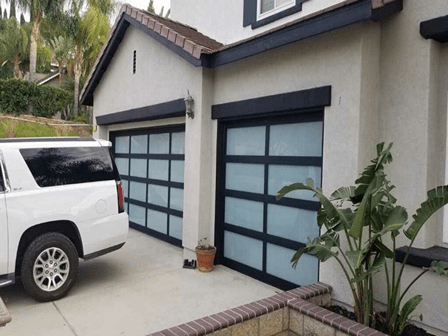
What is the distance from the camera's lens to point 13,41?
103 ft

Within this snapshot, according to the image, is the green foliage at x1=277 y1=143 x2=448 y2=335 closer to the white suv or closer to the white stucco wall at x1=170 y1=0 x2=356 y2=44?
the white suv

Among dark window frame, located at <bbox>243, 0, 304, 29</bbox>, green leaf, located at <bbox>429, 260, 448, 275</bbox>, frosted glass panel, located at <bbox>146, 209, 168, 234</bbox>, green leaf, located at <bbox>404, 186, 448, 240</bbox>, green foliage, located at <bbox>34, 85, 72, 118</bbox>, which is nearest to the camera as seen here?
green leaf, located at <bbox>404, 186, 448, 240</bbox>

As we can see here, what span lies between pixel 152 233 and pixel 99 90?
431 cm

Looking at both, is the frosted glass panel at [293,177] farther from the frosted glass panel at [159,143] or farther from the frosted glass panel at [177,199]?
the frosted glass panel at [159,143]

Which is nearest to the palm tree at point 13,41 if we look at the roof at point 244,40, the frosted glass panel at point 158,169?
the roof at point 244,40

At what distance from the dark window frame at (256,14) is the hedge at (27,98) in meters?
19.2

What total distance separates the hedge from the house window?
19568mm

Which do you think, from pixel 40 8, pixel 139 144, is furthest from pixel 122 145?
pixel 40 8

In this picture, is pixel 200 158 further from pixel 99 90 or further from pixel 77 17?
pixel 77 17

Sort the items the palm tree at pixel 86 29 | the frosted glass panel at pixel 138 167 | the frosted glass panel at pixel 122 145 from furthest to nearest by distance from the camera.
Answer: the palm tree at pixel 86 29, the frosted glass panel at pixel 122 145, the frosted glass panel at pixel 138 167

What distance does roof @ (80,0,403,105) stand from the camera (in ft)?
13.1

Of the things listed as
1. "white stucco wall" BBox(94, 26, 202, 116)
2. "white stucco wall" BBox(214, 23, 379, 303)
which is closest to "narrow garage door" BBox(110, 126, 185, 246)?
"white stucco wall" BBox(94, 26, 202, 116)

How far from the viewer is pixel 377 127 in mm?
4328

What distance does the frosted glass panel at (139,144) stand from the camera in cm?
872
